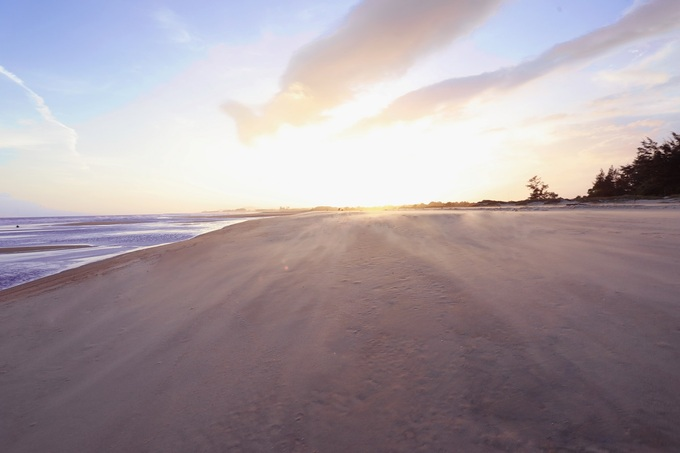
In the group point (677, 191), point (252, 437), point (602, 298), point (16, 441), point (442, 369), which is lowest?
point (16, 441)

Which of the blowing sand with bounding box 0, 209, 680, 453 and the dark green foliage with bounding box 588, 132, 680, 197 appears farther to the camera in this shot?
the dark green foliage with bounding box 588, 132, 680, 197

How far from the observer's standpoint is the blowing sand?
2508 mm

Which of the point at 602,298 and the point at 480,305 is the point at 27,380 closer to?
the point at 480,305

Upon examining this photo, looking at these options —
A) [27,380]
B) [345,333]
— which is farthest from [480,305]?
[27,380]

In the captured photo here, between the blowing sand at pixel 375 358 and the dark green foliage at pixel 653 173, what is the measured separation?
102ft

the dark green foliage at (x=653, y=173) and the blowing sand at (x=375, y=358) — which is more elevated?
the dark green foliage at (x=653, y=173)

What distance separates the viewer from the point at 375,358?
3.44 m

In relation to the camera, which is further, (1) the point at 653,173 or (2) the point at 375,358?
(1) the point at 653,173

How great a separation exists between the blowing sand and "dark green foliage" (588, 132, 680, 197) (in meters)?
31.2

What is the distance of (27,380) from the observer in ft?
13.2

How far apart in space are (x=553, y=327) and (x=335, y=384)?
7.91 ft

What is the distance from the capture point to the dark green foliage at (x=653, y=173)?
28547 mm

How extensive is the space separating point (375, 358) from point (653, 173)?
3954 centimetres

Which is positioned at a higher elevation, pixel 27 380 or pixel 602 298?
pixel 602 298
